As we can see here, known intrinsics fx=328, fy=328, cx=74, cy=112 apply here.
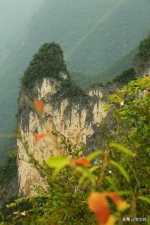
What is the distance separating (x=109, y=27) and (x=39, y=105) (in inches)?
2812

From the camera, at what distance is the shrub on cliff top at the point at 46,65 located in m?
20.2

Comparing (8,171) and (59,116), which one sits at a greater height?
(59,116)

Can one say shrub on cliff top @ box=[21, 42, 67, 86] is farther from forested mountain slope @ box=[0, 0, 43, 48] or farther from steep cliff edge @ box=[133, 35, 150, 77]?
forested mountain slope @ box=[0, 0, 43, 48]

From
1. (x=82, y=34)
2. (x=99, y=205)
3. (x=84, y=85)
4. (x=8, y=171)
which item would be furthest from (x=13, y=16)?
(x=99, y=205)

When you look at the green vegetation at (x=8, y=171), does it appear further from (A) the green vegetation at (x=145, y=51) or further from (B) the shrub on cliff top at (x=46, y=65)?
(A) the green vegetation at (x=145, y=51)

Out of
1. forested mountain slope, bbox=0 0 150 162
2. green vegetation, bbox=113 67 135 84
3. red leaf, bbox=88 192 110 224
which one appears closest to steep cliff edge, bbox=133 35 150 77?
green vegetation, bbox=113 67 135 84

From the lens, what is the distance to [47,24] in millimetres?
88812

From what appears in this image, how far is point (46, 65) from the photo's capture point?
2052 centimetres

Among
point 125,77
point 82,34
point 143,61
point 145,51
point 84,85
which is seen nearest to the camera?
point 143,61

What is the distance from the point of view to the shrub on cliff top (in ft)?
66.4

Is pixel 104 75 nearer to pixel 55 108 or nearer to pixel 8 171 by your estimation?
pixel 8 171

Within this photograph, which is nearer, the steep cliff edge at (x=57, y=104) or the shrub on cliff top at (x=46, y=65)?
the steep cliff edge at (x=57, y=104)

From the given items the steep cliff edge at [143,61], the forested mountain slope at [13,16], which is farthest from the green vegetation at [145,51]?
the forested mountain slope at [13,16]

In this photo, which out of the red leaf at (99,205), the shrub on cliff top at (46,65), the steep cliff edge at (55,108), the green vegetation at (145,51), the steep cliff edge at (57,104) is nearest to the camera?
the red leaf at (99,205)
